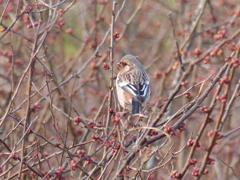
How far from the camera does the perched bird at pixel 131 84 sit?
6.86 meters

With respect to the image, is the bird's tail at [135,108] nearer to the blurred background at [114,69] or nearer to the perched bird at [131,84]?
the perched bird at [131,84]

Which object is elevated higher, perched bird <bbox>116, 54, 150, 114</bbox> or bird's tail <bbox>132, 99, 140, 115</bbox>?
perched bird <bbox>116, 54, 150, 114</bbox>

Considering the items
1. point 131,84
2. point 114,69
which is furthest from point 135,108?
point 114,69

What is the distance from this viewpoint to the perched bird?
686 cm

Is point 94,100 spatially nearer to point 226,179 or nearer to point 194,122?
point 194,122

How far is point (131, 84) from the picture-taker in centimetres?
720

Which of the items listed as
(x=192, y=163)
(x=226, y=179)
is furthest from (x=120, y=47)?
(x=192, y=163)

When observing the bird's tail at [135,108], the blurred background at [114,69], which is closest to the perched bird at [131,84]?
the bird's tail at [135,108]

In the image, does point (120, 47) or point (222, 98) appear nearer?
point (222, 98)

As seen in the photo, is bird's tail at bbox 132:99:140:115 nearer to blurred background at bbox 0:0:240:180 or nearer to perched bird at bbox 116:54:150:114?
perched bird at bbox 116:54:150:114

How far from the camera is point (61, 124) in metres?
9.25

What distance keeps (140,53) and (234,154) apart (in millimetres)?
3734

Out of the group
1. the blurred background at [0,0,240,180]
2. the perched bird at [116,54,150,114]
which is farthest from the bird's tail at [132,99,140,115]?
the blurred background at [0,0,240,180]

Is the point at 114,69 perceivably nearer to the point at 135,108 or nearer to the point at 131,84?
the point at 131,84
